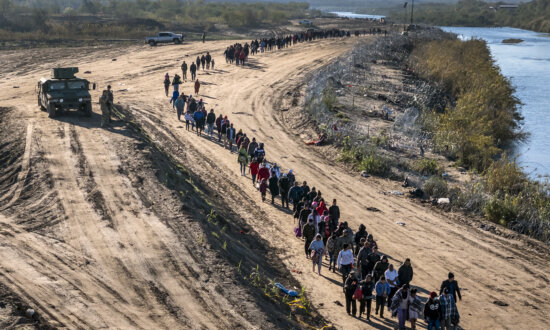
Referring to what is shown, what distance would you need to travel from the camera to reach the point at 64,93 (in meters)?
25.6

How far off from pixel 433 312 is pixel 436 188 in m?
11.4

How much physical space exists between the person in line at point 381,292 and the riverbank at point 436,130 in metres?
9.07

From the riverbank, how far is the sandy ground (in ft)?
4.86

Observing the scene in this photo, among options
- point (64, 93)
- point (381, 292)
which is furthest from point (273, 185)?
point (64, 93)

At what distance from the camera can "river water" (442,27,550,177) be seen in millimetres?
35469

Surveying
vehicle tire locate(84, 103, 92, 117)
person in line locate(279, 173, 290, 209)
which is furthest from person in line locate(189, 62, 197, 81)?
person in line locate(279, 173, 290, 209)

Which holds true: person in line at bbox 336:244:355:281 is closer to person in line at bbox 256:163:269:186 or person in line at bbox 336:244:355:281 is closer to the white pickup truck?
person in line at bbox 256:163:269:186

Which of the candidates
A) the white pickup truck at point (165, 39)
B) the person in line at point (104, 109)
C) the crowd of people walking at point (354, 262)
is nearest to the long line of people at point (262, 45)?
the white pickup truck at point (165, 39)

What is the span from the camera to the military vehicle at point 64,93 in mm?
25312

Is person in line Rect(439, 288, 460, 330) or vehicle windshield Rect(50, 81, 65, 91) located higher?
vehicle windshield Rect(50, 81, 65, 91)

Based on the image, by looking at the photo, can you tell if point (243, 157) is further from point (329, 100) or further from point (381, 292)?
point (329, 100)

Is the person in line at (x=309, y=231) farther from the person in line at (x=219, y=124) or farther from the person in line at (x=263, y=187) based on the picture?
the person in line at (x=219, y=124)

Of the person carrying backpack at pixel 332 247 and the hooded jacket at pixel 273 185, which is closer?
the person carrying backpack at pixel 332 247

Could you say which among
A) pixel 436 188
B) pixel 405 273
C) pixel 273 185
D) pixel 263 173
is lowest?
pixel 436 188
